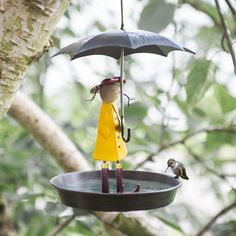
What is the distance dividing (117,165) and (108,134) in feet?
0.13

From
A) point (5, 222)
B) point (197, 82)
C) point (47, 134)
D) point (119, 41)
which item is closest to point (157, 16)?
point (197, 82)

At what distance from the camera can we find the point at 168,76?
160 cm

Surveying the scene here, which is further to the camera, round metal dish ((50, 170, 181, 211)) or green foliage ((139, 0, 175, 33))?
green foliage ((139, 0, 175, 33))

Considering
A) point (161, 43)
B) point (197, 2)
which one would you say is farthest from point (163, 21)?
point (161, 43)

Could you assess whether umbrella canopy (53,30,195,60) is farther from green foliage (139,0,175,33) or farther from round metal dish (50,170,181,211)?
green foliage (139,0,175,33)

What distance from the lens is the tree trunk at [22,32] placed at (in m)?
0.56

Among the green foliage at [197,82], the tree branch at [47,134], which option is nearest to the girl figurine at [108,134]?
the green foliage at [197,82]

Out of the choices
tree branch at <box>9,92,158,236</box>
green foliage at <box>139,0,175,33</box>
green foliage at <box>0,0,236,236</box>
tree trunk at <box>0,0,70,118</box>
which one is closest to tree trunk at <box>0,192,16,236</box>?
green foliage at <box>0,0,236,236</box>

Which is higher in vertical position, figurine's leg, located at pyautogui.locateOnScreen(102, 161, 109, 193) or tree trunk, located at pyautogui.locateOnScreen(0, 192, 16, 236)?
figurine's leg, located at pyautogui.locateOnScreen(102, 161, 109, 193)

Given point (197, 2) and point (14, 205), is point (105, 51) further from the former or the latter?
point (14, 205)

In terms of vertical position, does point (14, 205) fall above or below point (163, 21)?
below

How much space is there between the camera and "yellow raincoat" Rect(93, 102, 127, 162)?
0.56 m

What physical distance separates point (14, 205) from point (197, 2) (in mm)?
739

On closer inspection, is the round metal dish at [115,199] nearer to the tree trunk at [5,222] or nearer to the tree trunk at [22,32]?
the tree trunk at [22,32]
